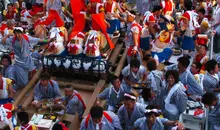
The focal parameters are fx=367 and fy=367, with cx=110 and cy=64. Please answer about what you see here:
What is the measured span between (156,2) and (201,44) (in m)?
3.28

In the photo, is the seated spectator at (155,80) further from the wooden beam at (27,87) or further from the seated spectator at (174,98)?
the wooden beam at (27,87)

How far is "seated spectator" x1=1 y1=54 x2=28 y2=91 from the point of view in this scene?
293 inches

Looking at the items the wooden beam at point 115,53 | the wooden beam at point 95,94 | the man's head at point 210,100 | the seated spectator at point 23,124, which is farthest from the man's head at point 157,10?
the seated spectator at point 23,124

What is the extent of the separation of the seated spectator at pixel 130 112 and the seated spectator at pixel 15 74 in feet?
9.23

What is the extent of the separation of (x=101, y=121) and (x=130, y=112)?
0.50 metres

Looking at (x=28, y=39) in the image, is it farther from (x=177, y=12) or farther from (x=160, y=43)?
(x=177, y=12)

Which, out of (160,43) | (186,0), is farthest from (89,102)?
(186,0)

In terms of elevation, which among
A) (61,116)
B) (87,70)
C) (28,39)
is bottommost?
(61,116)

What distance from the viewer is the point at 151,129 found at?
510 cm

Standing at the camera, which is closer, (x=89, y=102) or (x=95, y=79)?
(x=89, y=102)

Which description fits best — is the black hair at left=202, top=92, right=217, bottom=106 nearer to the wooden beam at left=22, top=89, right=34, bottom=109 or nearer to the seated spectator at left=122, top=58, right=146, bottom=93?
the seated spectator at left=122, top=58, right=146, bottom=93

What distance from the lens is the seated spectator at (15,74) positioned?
745cm

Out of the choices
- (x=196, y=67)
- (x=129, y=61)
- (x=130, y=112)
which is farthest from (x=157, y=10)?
(x=130, y=112)

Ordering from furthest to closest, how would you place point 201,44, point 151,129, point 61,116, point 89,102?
point 201,44
point 89,102
point 61,116
point 151,129
